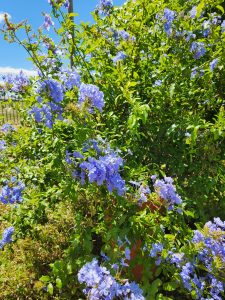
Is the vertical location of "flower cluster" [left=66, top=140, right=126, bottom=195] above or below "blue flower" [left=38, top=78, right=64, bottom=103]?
below

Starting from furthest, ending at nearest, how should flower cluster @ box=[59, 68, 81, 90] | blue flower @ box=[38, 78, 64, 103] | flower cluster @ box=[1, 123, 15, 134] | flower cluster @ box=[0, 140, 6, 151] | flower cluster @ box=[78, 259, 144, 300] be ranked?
flower cluster @ box=[1, 123, 15, 134]
flower cluster @ box=[0, 140, 6, 151]
flower cluster @ box=[59, 68, 81, 90]
blue flower @ box=[38, 78, 64, 103]
flower cluster @ box=[78, 259, 144, 300]

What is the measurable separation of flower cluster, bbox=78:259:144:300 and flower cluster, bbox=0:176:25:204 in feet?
4.04

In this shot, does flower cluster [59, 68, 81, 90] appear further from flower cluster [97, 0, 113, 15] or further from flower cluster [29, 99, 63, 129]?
flower cluster [97, 0, 113, 15]

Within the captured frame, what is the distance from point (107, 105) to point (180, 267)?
1340 mm

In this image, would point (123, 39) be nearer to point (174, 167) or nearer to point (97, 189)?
point (174, 167)

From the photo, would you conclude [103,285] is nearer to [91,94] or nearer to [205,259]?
[205,259]

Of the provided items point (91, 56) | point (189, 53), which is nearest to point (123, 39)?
point (91, 56)

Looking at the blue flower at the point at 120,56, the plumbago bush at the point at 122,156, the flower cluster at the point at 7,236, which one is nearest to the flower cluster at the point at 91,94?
the plumbago bush at the point at 122,156

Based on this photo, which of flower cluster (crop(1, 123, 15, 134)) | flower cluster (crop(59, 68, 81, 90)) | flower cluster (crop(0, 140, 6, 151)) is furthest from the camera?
flower cluster (crop(1, 123, 15, 134))

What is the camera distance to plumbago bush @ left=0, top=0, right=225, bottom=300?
2.13 m

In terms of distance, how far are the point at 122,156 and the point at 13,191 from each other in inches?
34.8

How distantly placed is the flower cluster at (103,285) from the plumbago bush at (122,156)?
79mm

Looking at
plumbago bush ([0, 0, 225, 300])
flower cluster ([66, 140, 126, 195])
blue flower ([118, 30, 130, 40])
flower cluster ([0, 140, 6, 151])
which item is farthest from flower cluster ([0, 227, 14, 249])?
blue flower ([118, 30, 130, 40])

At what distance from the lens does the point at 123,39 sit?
3.08 meters
